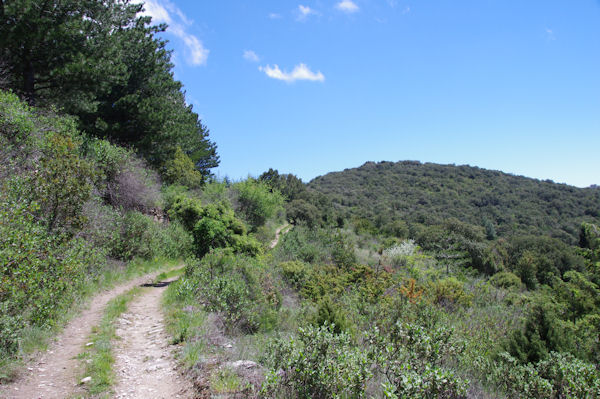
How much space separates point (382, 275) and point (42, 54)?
15768 millimetres

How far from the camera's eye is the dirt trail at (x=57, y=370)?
403 centimetres

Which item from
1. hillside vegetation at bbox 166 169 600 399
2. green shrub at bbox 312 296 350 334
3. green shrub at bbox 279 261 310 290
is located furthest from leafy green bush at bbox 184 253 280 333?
green shrub at bbox 279 261 310 290

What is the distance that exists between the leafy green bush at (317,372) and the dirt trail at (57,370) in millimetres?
2583

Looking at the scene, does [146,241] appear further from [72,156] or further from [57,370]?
[57,370]

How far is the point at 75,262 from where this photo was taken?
22.6 feet

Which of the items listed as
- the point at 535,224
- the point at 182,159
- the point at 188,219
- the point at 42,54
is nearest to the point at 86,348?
the point at 188,219

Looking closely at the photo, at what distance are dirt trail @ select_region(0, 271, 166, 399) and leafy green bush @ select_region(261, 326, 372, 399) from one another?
258 centimetres

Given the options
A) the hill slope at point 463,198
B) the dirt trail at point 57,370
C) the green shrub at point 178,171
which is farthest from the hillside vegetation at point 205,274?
the hill slope at point 463,198

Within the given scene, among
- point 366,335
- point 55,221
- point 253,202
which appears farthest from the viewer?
point 253,202

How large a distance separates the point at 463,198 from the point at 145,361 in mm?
77269

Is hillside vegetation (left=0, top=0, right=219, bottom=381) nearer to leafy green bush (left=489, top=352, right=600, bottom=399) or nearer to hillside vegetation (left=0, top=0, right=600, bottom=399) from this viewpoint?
hillside vegetation (left=0, top=0, right=600, bottom=399)

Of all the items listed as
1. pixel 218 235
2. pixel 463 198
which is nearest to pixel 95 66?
pixel 218 235

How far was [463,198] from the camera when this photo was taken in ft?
237

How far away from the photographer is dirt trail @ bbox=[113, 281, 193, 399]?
441 cm
